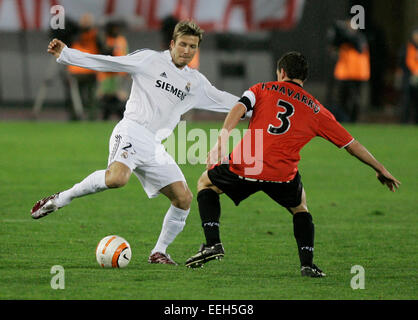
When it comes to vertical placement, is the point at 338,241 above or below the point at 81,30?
below

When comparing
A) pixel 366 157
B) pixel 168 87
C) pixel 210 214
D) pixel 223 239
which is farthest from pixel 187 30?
pixel 223 239

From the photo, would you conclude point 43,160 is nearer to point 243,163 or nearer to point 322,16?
point 243,163

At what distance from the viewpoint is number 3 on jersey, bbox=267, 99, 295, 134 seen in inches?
248

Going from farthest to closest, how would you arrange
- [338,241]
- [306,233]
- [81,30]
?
[81,30] < [338,241] < [306,233]

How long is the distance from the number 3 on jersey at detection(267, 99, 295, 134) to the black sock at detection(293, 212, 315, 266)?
662 millimetres

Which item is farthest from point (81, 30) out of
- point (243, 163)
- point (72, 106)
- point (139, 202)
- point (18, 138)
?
point (243, 163)

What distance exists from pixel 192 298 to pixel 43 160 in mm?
8528

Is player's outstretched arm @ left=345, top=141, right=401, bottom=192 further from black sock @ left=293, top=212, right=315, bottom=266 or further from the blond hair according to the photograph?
the blond hair

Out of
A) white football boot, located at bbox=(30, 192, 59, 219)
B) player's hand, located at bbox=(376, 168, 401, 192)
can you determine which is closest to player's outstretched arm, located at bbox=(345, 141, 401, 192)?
player's hand, located at bbox=(376, 168, 401, 192)

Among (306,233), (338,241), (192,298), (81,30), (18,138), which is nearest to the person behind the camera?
(192,298)

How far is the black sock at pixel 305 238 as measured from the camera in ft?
20.8

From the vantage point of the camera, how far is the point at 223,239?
26.0ft

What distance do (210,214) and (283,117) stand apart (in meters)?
0.93

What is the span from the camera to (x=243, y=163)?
639cm
